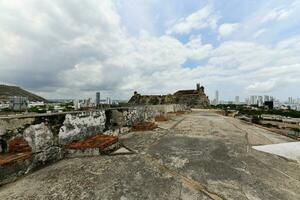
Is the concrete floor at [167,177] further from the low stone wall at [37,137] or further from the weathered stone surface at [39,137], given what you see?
the weathered stone surface at [39,137]

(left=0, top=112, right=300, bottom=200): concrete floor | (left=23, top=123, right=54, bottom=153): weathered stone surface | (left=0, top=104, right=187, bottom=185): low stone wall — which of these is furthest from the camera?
(left=23, top=123, right=54, bottom=153): weathered stone surface

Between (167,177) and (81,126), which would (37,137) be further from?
(167,177)

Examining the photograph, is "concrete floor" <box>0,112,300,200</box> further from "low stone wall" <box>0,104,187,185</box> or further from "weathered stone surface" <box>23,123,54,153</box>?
"weathered stone surface" <box>23,123,54,153</box>

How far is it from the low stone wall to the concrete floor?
188 millimetres

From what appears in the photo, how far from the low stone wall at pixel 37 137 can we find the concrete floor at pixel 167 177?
188mm

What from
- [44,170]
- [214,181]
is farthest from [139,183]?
[44,170]

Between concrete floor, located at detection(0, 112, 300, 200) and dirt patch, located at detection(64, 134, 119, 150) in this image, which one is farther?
dirt patch, located at detection(64, 134, 119, 150)

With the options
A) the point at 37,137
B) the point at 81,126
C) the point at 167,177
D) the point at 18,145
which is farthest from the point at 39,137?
the point at 167,177

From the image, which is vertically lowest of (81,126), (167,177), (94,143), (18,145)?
(167,177)

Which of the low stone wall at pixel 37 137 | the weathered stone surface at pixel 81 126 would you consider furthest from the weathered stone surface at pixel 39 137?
the weathered stone surface at pixel 81 126

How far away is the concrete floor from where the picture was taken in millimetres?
1915

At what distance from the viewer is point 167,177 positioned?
2.31 metres

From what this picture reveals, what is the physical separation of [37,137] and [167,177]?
79.2 inches

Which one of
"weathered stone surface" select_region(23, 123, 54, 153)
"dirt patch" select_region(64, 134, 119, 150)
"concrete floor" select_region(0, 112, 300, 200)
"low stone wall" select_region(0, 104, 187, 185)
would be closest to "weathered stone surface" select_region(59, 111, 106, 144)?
"low stone wall" select_region(0, 104, 187, 185)
